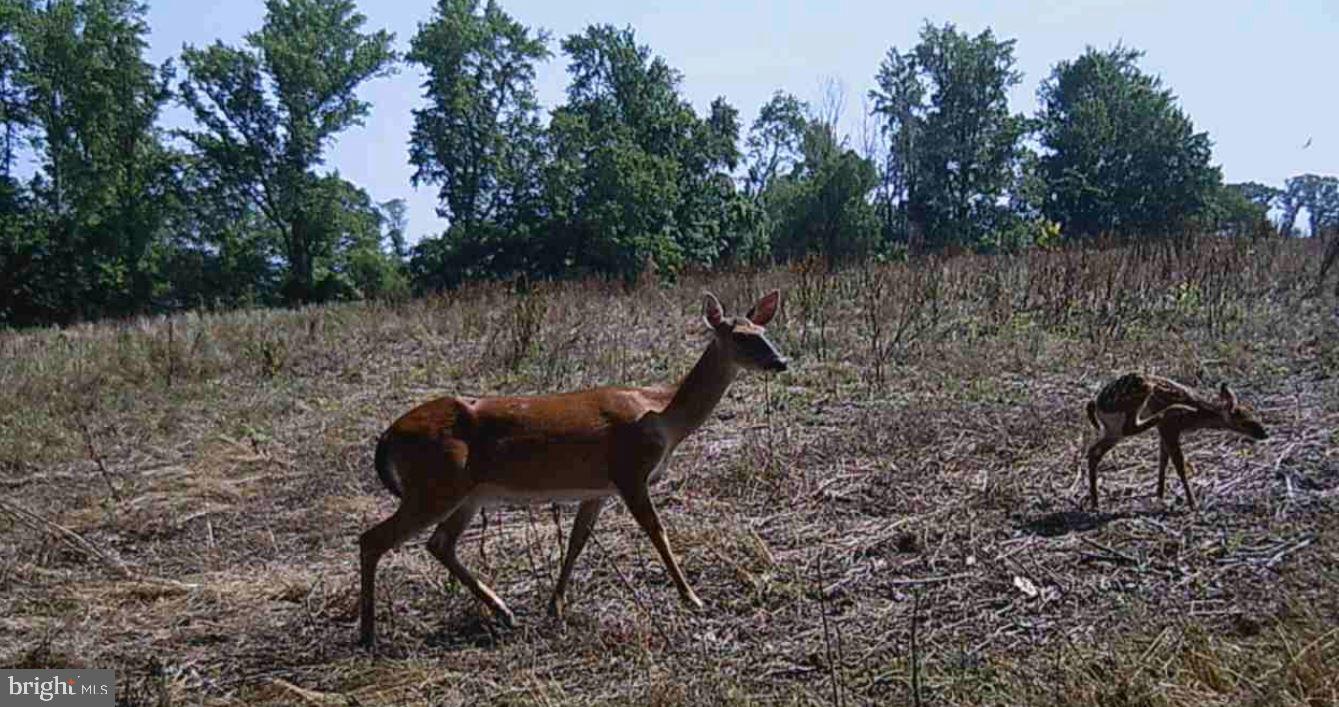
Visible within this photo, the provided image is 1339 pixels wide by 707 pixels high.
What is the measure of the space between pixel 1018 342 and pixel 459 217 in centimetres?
4086

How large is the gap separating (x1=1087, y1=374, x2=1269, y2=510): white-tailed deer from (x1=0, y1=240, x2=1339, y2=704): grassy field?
33 centimetres

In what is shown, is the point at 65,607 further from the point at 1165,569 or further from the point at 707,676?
the point at 1165,569

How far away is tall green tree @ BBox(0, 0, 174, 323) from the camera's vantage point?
4138 centimetres

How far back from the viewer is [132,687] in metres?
4.21

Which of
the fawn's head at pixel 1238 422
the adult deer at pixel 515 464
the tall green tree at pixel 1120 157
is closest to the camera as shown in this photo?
the adult deer at pixel 515 464

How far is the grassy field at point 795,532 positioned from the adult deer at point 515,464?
322mm

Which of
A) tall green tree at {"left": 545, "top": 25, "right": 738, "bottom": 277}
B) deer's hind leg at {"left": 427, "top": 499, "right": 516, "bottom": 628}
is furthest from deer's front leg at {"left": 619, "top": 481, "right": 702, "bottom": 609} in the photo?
tall green tree at {"left": 545, "top": 25, "right": 738, "bottom": 277}

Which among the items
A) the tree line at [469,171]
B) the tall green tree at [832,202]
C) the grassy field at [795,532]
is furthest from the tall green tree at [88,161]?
the grassy field at [795,532]

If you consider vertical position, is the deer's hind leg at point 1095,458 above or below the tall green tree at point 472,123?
below

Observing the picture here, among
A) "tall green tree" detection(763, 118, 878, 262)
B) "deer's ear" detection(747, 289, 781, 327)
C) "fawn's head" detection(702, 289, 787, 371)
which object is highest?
"tall green tree" detection(763, 118, 878, 262)

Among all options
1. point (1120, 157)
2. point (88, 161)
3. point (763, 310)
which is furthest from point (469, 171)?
point (763, 310)

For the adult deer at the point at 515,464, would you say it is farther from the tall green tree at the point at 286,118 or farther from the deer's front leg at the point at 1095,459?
the tall green tree at the point at 286,118

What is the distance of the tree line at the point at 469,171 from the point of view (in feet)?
134

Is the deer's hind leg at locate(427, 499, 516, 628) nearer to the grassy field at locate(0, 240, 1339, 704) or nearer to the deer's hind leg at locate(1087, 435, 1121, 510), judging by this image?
the grassy field at locate(0, 240, 1339, 704)
